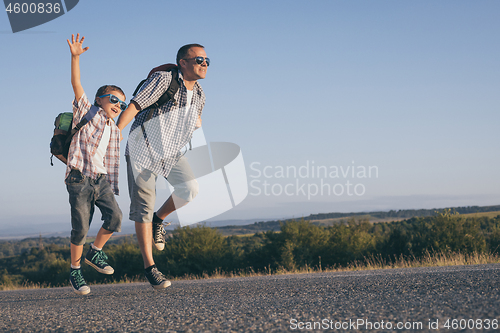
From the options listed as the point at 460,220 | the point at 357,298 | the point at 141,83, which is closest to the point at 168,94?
the point at 141,83

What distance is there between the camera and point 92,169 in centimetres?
403

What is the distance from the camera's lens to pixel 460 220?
103ft

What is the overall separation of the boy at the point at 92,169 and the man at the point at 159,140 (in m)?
0.22

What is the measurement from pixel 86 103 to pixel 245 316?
2.83 meters

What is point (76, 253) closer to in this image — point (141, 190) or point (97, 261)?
point (97, 261)

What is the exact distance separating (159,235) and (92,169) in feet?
3.82

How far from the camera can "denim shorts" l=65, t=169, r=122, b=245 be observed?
157 inches

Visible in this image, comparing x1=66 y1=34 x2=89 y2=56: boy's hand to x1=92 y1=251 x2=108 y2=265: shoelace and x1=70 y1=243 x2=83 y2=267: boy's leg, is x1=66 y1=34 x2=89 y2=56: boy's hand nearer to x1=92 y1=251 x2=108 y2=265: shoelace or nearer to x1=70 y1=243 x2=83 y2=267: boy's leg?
x1=70 y1=243 x2=83 y2=267: boy's leg

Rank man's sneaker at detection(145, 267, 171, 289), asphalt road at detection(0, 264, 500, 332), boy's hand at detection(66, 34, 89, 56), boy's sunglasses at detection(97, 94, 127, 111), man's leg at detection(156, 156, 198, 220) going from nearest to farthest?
asphalt road at detection(0, 264, 500, 332)
boy's hand at detection(66, 34, 89, 56)
man's sneaker at detection(145, 267, 171, 289)
boy's sunglasses at detection(97, 94, 127, 111)
man's leg at detection(156, 156, 198, 220)

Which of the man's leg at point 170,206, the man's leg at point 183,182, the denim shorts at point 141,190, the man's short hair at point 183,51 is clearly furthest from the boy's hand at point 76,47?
the man's leg at point 170,206

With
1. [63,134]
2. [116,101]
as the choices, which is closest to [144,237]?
[63,134]

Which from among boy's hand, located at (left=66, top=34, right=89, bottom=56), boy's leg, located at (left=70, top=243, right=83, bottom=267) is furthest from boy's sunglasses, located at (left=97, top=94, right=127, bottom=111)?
boy's leg, located at (left=70, top=243, right=83, bottom=267)

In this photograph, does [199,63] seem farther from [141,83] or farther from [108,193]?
[108,193]

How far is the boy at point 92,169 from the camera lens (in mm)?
3969
